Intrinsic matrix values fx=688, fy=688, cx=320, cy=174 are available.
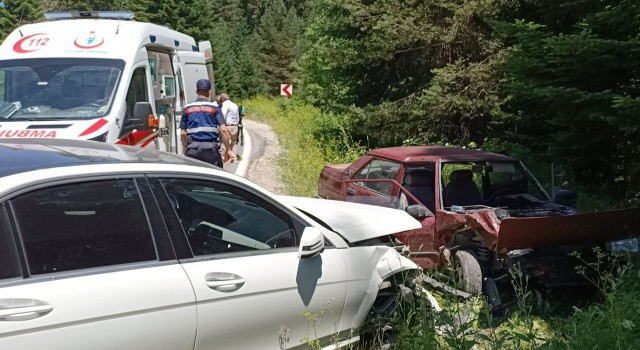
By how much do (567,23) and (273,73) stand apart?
67249mm

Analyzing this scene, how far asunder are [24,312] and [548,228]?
179 inches

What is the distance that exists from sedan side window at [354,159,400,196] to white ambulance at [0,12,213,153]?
3.09 metres

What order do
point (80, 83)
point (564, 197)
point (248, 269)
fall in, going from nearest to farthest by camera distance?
point (248, 269) < point (564, 197) < point (80, 83)

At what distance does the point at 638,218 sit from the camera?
6.70 meters

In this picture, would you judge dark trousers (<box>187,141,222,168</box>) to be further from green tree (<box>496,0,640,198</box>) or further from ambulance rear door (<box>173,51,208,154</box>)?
green tree (<box>496,0,640,198</box>)

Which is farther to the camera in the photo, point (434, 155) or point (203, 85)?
point (203, 85)

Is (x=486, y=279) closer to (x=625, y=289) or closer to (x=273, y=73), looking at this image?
(x=625, y=289)

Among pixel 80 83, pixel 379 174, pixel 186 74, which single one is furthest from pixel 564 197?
pixel 186 74

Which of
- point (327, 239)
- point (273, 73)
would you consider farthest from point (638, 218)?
point (273, 73)

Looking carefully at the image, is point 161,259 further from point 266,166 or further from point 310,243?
point 266,166

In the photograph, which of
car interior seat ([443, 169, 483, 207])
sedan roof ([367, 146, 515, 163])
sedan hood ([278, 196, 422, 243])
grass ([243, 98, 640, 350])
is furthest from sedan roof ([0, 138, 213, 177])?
sedan roof ([367, 146, 515, 163])

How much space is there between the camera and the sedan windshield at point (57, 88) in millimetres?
9070

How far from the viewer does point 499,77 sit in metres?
16.1

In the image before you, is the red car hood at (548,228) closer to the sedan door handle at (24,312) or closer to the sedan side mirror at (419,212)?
the sedan side mirror at (419,212)
